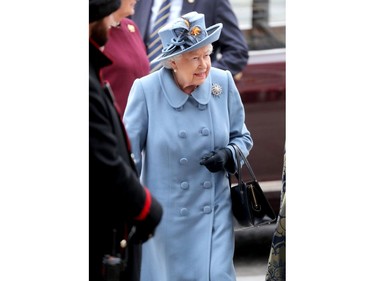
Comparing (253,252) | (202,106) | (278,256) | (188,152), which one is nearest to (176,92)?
(202,106)

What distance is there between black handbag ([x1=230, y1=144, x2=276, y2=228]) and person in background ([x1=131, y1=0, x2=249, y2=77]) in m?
0.72

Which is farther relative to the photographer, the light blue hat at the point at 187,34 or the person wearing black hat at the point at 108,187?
the light blue hat at the point at 187,34

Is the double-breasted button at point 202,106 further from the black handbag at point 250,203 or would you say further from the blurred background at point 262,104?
the blurred background at point 262,104

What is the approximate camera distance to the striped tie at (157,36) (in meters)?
5.35

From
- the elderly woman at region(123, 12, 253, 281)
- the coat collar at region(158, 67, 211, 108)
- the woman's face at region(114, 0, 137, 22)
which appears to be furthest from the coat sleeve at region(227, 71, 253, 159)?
the woman's face at region(114, 0, 137, 22)

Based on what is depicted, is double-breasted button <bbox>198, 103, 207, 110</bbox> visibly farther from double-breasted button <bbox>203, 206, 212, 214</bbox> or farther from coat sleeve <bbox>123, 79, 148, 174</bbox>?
double-breasted button <bbox>203, 206, 212, 214</bbox>

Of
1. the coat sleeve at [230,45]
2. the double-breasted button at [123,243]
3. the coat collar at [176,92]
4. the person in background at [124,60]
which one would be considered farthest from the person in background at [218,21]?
the double-breasted button at [123,243]

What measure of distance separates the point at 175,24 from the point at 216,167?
1.81ft

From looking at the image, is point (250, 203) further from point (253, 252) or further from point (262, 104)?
point (253, 252)

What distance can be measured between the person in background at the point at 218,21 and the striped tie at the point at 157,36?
15 mm

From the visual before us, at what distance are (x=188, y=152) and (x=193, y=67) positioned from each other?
1.05 ft
